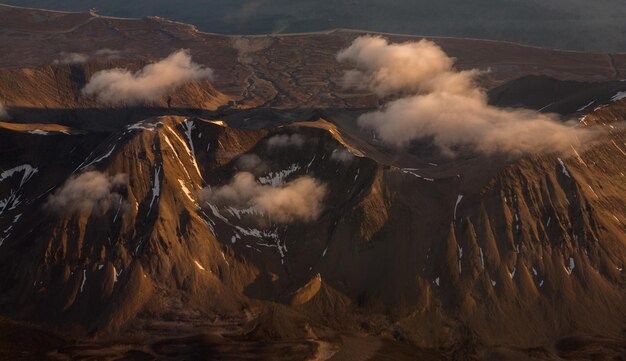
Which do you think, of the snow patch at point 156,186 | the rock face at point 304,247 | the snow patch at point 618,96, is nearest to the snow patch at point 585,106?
the snow patch at point 618,96

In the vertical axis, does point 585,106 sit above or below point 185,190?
above

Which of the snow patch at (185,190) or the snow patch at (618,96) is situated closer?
the snow patch at (185,190)

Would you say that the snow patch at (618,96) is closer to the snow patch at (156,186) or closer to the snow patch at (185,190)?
the snow patch at (185,190)

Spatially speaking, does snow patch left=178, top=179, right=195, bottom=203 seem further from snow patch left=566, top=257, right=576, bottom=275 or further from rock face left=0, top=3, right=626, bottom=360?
snow patch left=566, top=257, right=576, bottom=275

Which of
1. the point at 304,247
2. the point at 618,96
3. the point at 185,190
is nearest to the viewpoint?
the point at 304,247

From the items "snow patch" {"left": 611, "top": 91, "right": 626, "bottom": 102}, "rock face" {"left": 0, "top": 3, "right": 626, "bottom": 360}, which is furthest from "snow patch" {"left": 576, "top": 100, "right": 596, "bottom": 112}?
"rock face" {"left": 0, "top": 3, "right": 626, "bottom": 360}

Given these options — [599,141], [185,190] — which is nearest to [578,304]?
[599,141]

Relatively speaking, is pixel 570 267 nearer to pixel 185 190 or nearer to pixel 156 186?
pixel 185 190

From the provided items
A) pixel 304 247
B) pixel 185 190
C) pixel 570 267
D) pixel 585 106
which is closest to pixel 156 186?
pixel 185 190
